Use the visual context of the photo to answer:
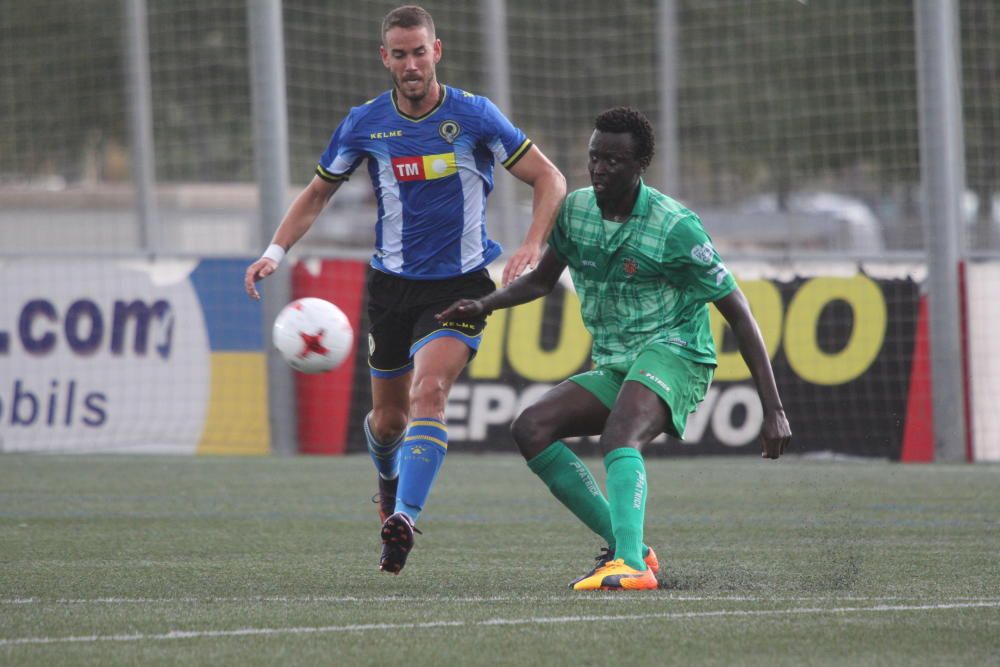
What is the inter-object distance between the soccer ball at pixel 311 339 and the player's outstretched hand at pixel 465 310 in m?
0.72

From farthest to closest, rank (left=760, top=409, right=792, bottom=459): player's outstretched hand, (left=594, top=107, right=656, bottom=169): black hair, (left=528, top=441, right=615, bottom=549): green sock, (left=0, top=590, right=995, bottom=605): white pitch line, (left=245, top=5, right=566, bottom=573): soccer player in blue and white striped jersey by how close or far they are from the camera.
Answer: (left=245, top=5, right=566, bottom=573): soccer player in blue and white striped jersey
(left=528, top=441, right=615, bottom=549): green sock
(left=594, top=107, right=656, bottom=169): black hair
(left=760, top=409, right=792, bottom=459): player's outstretched hand
(left=0, top=590, right=995, bottom=605): white pitch line

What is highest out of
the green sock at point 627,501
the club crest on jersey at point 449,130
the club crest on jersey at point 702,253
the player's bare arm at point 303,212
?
the club crest on jersey at point 449,130

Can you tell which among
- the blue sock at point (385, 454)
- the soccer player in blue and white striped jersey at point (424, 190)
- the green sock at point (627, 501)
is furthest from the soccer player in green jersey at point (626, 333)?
the blue sock at point (385, 454)

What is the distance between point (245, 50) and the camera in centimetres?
2220

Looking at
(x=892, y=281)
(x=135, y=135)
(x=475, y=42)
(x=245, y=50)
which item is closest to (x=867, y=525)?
(x=892, y=281)

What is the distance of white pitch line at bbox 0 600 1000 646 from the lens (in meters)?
4.70

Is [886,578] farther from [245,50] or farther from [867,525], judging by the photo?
[245,50]

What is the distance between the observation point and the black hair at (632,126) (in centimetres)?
596

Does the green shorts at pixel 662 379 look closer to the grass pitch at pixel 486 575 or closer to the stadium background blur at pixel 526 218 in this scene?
the grass pitch at pixel 486 575

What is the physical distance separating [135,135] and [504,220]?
3489mm

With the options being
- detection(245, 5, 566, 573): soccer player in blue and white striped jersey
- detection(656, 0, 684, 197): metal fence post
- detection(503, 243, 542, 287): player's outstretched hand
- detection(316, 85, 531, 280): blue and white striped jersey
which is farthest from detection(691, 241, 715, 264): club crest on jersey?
detection(656, 0, 684, 197): metal fence post

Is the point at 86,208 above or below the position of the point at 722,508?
above

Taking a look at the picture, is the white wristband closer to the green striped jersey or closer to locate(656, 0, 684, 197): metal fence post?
the green striped jersey

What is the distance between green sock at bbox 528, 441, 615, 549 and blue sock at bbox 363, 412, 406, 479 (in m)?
1.50
